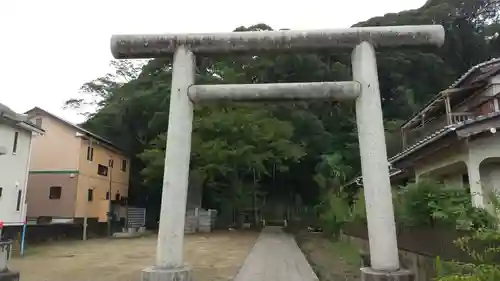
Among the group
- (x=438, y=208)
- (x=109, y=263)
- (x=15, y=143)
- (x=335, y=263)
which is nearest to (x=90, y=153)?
(x=15, y=143)

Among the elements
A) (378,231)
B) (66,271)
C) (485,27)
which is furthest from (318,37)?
(485,27)

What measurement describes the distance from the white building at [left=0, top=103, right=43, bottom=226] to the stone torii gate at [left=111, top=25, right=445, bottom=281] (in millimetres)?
12070

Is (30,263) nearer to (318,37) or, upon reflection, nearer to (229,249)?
(229,249)

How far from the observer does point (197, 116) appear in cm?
2331

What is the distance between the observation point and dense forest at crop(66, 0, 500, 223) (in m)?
22.7

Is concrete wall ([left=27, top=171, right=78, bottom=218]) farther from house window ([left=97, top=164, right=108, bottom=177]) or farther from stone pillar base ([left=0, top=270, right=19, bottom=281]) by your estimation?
stone pillar base ([left=0, top=270, right=19, bottom=281])

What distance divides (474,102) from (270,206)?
77.9ft

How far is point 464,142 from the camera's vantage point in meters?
8.29

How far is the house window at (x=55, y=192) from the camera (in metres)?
22.8

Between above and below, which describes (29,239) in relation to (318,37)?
below

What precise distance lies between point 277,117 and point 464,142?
58.0 feet

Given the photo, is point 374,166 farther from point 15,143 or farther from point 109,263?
point 15,143

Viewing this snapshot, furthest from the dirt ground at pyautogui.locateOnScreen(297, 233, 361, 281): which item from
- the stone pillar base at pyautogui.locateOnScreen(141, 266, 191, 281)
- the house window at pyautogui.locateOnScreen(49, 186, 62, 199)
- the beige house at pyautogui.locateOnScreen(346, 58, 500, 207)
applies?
the house window at pyautogui.locateOnScreen(49, 186, 62, 199)

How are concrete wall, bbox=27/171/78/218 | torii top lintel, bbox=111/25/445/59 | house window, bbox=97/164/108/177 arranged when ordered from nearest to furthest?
torii top lintel, bbox=111/25/445/59 < concrete wall, bbox=27/171/78/218 < house window, bbox=97/164/108/177
